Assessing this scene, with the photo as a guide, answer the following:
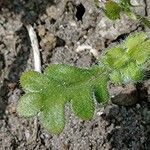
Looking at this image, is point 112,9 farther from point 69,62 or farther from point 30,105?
point 69,62

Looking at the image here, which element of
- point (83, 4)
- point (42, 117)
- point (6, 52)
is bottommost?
point (42, 117)

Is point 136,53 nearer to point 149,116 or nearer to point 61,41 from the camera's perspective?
point 149,116

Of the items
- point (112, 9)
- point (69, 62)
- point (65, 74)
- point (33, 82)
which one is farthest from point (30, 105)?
point (69, 62)

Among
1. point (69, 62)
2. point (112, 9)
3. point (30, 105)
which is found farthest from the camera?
point (69, 62)

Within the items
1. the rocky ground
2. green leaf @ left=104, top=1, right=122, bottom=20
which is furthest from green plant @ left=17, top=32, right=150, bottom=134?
the rocky ground

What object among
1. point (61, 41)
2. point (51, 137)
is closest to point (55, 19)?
point (61, 41)

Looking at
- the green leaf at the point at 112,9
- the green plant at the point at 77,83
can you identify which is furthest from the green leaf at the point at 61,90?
the green leaf at the point at 112,9

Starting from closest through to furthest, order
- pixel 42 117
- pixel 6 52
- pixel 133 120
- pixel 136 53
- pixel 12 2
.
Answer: pixel 42 117 < pixel 136 53 < pixel 133 120 < pixel 6 52 < pixel 12 2
